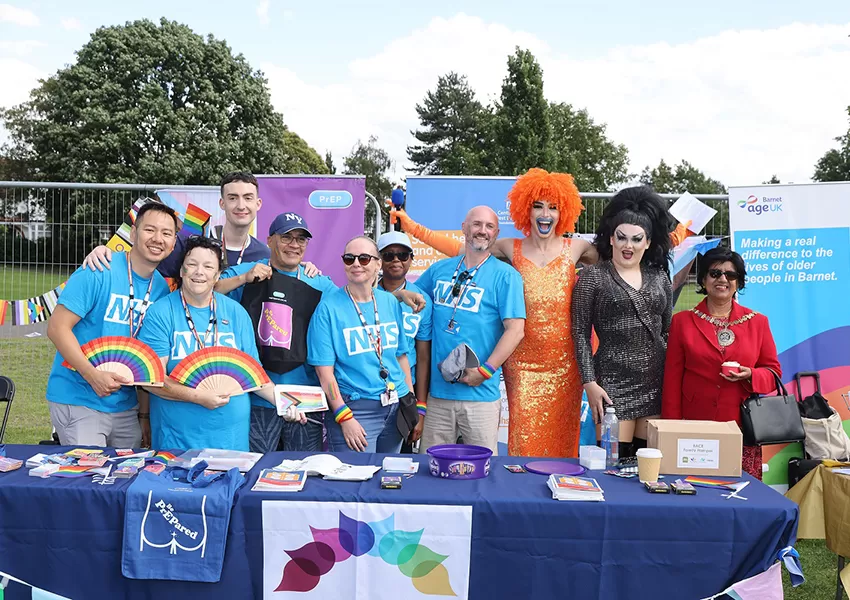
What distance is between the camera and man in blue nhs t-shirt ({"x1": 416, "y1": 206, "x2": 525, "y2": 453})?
3756 millimetres

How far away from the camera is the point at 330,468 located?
9.35ft

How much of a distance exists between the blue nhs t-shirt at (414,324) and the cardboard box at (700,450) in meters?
1.36

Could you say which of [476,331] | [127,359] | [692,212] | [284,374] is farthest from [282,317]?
[692,212]

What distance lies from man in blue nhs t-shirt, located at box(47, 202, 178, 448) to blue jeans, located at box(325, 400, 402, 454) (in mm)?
1057

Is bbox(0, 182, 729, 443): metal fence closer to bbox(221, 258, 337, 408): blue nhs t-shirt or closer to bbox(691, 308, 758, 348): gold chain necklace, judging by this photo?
bbox(221, 258, 337, 408): blue nhs t-shirt

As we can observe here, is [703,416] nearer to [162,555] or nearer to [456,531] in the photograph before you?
[456,531]

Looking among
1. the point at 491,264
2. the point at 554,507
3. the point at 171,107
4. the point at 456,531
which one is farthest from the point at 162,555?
the point at 171,107

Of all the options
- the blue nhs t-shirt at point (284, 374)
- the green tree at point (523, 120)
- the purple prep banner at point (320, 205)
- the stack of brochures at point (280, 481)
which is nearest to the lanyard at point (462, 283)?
the blue nhs t-shirt at point (284, 374)

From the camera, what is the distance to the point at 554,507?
8.43ft

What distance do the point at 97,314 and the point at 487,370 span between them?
6.64ft

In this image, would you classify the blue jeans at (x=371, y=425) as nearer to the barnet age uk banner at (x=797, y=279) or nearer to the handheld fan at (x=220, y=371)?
the handheld fan at (x=220, y=371)

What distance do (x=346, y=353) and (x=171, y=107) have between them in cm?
2348

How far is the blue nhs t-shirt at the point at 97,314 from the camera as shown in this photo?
3432 mm

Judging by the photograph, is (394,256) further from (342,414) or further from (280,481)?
(280,481)
